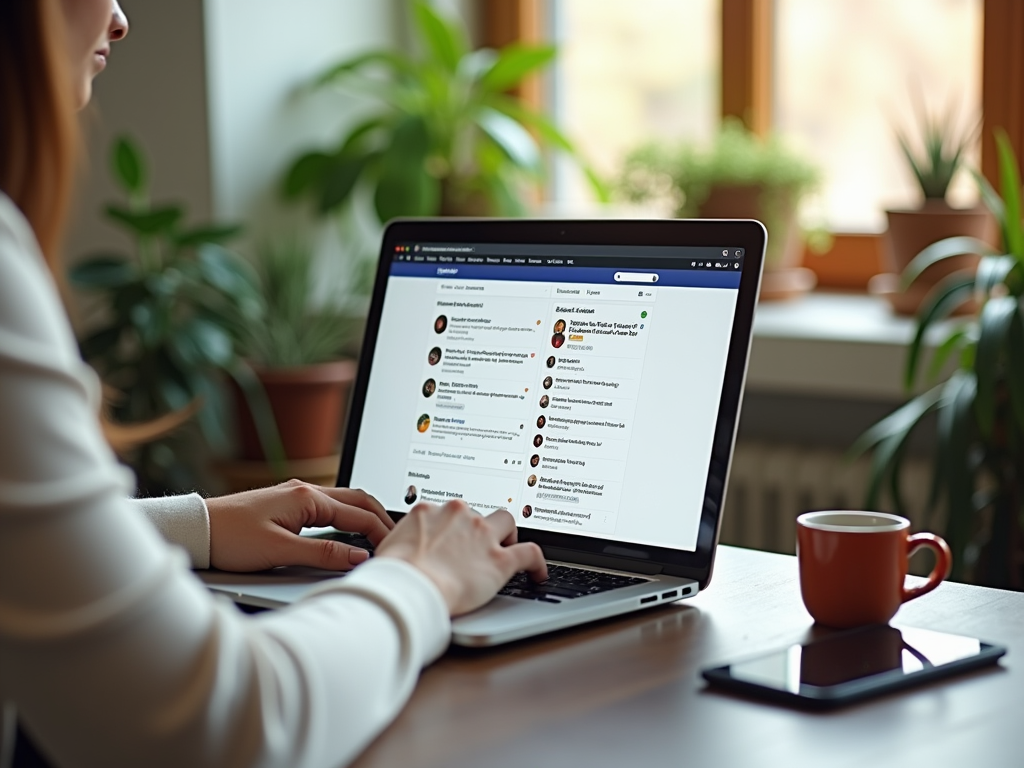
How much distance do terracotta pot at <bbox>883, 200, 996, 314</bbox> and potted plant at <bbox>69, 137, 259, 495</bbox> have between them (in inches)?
49.1

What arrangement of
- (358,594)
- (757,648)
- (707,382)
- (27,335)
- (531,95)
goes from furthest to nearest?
(531,95) → (707,382) → (757,648) → (358,594) → (27,335)

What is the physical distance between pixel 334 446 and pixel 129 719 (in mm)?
2316

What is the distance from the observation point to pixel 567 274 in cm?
116

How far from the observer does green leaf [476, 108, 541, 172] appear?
9.21 feet

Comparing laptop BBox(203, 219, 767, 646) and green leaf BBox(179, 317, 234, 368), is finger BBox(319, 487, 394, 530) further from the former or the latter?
green leaf BBox(179, 317, 234, 368)

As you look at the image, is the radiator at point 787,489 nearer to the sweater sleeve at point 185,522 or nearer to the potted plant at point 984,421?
the potted plant at point 984,421

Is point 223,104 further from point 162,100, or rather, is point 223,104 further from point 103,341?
point 103,341

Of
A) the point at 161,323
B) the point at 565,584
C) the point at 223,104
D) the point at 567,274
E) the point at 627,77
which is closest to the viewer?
the point at 565,584

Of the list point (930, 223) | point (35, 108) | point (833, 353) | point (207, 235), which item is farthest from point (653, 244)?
point (207, 235)

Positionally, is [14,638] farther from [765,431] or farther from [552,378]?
[765,431]

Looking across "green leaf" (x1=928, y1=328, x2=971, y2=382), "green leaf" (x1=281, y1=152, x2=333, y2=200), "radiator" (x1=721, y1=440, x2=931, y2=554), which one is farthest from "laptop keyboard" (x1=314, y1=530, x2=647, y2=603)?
"green leaf" (x1=281, y1=152, x2=333, y2=200)

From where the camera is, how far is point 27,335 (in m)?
0.65

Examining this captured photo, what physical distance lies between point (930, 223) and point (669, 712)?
182cm

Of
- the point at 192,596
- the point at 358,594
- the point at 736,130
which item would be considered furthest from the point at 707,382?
the point at 736,130
